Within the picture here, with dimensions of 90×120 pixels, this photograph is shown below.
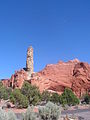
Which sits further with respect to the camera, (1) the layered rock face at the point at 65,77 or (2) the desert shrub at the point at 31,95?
(1) the layered rock face at the point at 65,77

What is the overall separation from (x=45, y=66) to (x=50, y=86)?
42.3 ft

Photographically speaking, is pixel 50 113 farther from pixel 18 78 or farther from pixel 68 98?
pixel 18 78

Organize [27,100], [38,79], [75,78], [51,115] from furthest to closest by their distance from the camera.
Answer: [75,78] → [38,79] → [27,100] → [51,115]

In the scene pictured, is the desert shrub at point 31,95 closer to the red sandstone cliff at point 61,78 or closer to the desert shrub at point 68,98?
the desert shrub at point 68,98

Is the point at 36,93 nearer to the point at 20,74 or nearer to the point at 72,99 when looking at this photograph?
the point at 72,99

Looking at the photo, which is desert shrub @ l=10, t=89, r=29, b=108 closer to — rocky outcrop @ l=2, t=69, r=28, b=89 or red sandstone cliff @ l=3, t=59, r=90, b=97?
red sandstone cliff @ l=3, t=59, r=90, b=97

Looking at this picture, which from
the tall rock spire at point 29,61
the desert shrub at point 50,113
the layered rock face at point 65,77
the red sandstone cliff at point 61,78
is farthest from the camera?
the tall rock spire at point 29,61

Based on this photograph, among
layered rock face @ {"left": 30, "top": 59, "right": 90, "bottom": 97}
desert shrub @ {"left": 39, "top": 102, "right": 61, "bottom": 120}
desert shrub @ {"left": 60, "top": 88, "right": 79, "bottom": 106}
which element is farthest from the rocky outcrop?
desert shrub @ {"left": 39, "top": 102, "right": 61, "bottom": 120}

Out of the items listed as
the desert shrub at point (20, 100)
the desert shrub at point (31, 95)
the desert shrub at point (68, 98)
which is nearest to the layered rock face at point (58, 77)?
the desert shrub at point (68, 98)

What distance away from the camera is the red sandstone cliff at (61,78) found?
90.9 metres

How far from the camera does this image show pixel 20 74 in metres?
92.1

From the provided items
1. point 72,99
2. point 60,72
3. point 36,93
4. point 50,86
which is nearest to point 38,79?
point 50,86

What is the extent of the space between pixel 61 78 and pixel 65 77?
1882 mm

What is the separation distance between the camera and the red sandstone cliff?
9088cm
